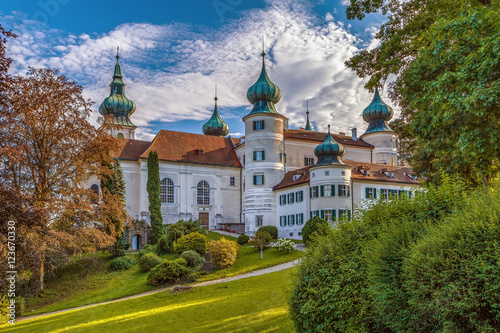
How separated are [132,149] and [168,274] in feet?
89.8

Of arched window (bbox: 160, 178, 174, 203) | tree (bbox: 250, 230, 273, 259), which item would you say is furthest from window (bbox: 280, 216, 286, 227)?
arched window (bbox: 160, 178, 174, 203)

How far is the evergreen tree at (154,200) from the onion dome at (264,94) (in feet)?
39.7

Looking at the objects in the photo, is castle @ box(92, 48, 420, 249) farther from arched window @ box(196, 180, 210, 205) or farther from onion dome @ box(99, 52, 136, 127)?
onion dome @ box(99, 52, 136, 127)

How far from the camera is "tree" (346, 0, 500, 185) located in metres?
10.8

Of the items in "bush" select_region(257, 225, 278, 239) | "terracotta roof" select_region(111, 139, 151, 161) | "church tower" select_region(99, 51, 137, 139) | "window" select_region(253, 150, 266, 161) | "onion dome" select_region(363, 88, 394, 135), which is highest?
"church tower" select_region(99, 51, 137, 139)

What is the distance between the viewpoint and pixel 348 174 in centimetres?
3878

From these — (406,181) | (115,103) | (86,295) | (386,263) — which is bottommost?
(86,295)

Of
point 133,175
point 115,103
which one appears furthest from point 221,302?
point 115,103

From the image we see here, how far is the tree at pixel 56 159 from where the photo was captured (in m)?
22.3

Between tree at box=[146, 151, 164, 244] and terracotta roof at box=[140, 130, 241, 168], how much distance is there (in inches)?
190

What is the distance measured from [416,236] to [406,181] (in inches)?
1462

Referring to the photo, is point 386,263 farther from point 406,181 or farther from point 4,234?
point 406,181

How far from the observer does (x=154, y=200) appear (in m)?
40.8

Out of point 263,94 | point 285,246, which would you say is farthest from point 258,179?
point 285,246
